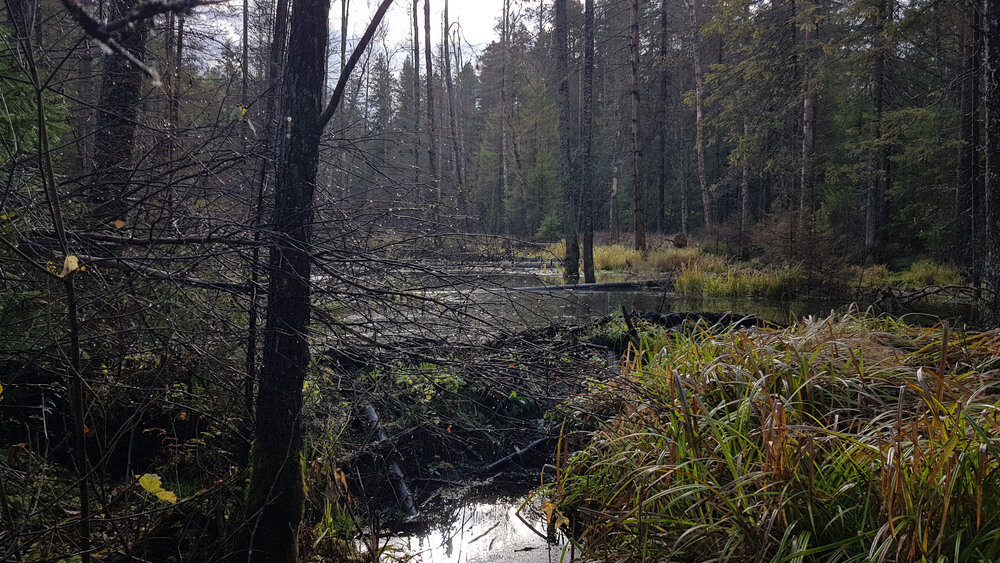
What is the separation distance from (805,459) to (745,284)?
11.9m

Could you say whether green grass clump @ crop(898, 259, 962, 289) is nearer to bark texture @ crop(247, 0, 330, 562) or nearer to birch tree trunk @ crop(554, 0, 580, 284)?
birch tree trunk @ crop(554, 0, 580, 284)

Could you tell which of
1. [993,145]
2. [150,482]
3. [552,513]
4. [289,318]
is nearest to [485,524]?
[552,513]

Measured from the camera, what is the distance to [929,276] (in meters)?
15.4

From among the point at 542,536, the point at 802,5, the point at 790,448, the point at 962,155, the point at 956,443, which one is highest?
the point at 802,5

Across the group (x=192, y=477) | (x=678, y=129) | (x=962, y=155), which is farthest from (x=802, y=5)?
(x=192, y=477)

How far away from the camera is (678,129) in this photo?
34.0m

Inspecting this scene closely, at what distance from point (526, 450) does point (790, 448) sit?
2.21m

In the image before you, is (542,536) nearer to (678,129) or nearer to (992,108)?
(992,108)

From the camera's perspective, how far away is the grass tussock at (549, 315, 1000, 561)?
1.99 metres

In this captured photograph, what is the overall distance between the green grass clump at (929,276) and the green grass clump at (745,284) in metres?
4.32

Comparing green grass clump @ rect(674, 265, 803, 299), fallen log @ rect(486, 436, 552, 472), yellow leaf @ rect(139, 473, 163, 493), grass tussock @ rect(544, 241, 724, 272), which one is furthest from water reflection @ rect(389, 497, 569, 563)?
grass tussock @ rect(544, 241, 724, 272)

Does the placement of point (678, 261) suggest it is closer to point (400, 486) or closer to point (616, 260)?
point (616, 260)

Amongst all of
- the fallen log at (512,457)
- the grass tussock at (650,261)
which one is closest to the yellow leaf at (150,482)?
the fallen log at (512,457)

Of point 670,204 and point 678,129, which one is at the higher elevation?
point 678,129
